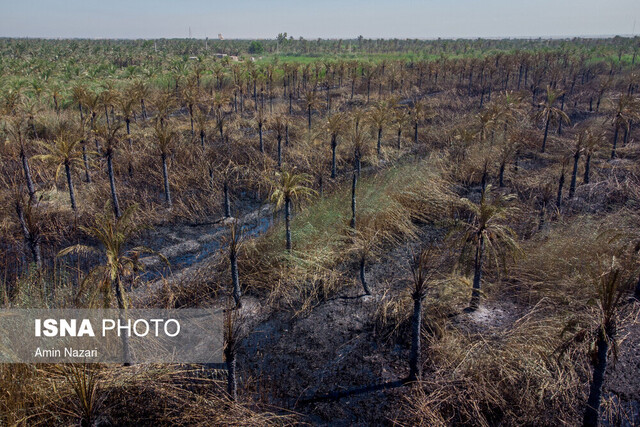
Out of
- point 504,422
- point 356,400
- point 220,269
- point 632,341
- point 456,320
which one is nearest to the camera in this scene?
point 504,422

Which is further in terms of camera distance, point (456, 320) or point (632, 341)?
point (456, 320)

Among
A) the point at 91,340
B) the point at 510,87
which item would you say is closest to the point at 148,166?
the point at 91,340

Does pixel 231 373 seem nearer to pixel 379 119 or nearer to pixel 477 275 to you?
pixel 477 275

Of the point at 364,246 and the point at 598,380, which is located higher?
the point at 364,246

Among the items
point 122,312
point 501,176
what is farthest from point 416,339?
point 501,176

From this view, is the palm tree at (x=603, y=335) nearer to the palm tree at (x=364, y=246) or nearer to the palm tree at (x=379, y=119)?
the palm tree at (x=364, y=246)

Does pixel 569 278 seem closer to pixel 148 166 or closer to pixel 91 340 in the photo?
pixel 91 340

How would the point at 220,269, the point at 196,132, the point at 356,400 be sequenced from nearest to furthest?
the point at 356,400
the point at 220,269
the point at 196,132

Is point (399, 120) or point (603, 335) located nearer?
point (603, 335)
